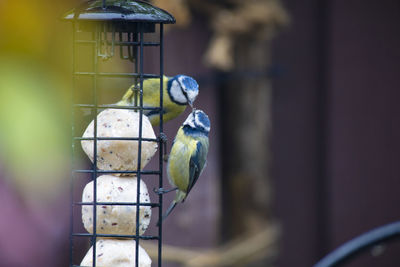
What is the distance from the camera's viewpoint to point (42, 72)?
121 inches

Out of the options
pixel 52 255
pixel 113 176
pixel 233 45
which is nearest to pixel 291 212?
pixel 233 45

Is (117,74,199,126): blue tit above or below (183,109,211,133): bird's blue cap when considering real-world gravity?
above

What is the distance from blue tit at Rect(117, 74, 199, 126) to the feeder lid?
0.47 metres

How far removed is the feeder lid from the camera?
164cm

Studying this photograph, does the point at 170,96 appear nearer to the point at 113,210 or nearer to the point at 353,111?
the point at 113,210

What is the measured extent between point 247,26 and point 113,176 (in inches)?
74.3

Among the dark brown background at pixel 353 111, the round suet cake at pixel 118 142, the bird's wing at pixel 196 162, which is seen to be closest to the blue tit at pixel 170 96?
the bird's wing at pixel 196 162

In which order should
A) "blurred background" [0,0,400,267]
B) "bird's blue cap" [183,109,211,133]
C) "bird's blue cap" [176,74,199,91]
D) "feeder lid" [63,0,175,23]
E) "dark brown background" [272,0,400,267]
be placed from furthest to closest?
"dark brown background" [272,0,400,267]
"blurred background" [0,0,400,267]
"bird's blue cap" [183,109,211,133]
"bird's blue cap" [176,74,199,91]
"feeder lid" [63,0,175,23]

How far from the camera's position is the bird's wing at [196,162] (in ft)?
8.05

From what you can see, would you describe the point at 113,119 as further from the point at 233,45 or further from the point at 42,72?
the point at 233,45

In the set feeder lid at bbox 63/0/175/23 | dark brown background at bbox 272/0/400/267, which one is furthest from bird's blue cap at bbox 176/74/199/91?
dark brown background at bbox 272/0/400/267

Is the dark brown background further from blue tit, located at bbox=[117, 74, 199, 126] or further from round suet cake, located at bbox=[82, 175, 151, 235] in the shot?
round suet cake, located at bbox=[82, 175, 151, 235]

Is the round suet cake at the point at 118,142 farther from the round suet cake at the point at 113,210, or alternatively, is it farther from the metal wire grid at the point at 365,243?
the metal wire grid at the point at 365,243

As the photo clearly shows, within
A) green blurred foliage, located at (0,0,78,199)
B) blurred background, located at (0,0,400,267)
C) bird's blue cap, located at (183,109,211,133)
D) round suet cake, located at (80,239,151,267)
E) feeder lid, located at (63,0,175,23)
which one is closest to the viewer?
feeder lid, located at (63,0,175,23)
